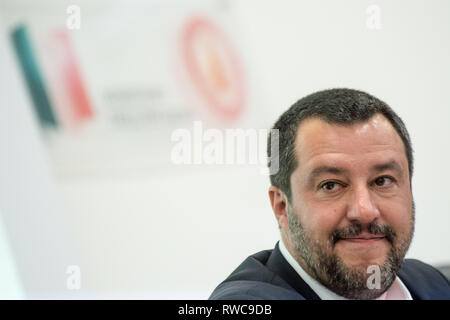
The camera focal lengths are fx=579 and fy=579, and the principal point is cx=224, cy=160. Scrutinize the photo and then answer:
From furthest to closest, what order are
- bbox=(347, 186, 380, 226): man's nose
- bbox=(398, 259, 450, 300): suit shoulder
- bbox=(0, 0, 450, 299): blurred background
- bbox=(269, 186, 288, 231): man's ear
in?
bbox=(0, 0, 450, 299): blurred background < bbox=(398, 259, 450, 300): suit shoulder < bbox=(269, 186, 288, 231): man's ear < bbox=(347, 186, 380, 226): man's nose

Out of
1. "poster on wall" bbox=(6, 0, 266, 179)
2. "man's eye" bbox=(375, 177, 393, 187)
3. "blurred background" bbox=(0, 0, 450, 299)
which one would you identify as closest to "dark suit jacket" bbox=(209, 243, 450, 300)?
"man's eye" bbox=(375, 177, 393, 187)

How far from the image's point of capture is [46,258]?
3012mm

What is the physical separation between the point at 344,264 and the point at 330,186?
17 cm

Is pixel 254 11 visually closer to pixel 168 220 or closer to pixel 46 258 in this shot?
pixel 168 220

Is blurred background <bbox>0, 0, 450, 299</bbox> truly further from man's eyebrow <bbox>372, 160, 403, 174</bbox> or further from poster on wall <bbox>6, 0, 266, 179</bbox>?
man's eyebrow <bbox>372, 160, 403, 174</bbox>

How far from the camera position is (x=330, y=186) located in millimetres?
1230

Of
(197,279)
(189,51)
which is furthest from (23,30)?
(197,279)

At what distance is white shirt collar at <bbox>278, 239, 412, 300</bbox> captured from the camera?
1.26 meters

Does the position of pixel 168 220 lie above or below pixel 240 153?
below

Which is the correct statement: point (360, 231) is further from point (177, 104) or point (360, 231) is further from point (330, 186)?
point (177, 104)

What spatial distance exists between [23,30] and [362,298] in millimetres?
2404

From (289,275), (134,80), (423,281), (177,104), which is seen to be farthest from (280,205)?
(134,80)

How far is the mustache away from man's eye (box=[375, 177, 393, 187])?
9cm
